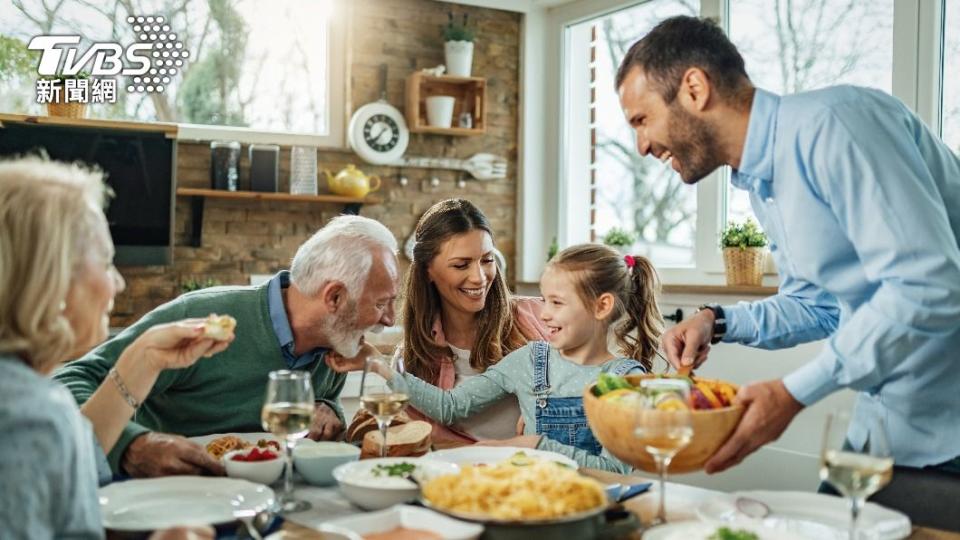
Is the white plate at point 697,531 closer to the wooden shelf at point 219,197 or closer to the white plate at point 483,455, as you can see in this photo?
the white plate at point 483,455

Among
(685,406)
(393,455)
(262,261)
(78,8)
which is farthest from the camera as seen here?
(262,261)

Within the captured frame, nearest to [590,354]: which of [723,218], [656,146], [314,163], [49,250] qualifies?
[656,146]

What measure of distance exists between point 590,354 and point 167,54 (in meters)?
3.34

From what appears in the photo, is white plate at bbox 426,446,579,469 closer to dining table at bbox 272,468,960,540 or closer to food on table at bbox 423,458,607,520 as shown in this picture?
dining table at bbox 272,468,960,540

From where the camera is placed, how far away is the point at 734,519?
136cm

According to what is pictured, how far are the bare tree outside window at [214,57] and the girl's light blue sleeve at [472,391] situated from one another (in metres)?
2.98

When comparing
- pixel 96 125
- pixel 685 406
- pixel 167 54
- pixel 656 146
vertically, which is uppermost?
Result: pixel 167 54

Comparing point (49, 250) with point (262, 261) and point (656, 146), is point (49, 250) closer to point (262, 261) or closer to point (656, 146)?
point (656, 146)

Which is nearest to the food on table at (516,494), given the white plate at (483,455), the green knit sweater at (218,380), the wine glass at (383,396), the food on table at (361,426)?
the wine glass at (383,396)

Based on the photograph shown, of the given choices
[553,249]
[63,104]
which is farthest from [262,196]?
[553,249]

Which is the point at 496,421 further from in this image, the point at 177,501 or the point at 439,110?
the point at 439,110

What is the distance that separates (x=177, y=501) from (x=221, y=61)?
3.86m

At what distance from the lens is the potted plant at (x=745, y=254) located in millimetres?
4148

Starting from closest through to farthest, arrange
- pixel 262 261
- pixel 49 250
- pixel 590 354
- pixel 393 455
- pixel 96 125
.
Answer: pixel 49 250 < pixel 393 455 < pixel 590 354 < pixel 96 125 < pixel 262 261
